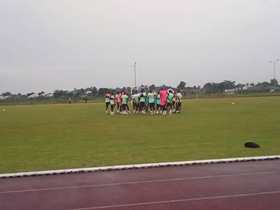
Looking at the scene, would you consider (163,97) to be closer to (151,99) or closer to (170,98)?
(170,98)

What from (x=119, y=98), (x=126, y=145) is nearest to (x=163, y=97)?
(x=119, y=98)

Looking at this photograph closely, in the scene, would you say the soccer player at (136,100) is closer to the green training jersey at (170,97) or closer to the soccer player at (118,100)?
the soccer player at (118,100)

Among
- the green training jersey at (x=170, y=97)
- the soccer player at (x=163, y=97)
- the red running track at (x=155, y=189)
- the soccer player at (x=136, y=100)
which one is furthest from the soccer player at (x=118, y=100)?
the red running track at (x=155, y=189)

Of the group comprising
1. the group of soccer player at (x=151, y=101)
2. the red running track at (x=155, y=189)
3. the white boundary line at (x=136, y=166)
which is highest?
the group of soccer player at (x=151, y=101)

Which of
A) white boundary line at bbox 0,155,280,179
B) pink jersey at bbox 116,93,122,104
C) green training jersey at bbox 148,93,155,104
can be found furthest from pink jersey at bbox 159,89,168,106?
white boundary line at bbox 0,155,280,179

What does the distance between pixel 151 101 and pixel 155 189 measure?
21651 millimetres

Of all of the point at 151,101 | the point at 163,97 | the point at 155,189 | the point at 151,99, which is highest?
the point at 163,97

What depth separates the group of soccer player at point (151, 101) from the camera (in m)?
29.9

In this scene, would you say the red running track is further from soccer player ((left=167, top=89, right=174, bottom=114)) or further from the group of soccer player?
the group of soccer player

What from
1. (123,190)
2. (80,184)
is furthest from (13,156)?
(123,190)

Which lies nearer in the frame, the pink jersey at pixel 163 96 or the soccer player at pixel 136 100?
the pink jersey at pixel 163 96

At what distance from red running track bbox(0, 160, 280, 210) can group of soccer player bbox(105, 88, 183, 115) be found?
63.6ft

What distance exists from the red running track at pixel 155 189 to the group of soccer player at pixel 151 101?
63.6 ft

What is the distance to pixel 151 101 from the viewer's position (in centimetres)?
3005
